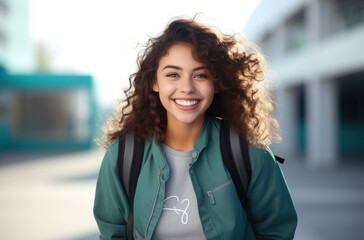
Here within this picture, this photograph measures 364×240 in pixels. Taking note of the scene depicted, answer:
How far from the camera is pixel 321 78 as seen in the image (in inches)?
515

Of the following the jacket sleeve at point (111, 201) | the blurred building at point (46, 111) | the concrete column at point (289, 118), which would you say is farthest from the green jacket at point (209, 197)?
the blurred building at point (46, 111)

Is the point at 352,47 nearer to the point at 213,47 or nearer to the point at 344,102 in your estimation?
the point at 344,102

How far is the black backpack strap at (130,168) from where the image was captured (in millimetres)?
1869

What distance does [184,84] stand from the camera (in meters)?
1.84

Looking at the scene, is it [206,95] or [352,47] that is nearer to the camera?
[206,95]

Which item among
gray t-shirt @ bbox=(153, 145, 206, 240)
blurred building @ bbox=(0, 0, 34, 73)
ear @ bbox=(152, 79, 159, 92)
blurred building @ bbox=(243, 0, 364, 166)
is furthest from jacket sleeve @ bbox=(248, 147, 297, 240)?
blurred building @ bbox=(0, 0, 34, 73)

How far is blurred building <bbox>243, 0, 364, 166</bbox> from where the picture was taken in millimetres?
11867

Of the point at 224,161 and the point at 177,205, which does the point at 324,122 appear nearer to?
the point at 224,161

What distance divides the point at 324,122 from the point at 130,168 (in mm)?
12624

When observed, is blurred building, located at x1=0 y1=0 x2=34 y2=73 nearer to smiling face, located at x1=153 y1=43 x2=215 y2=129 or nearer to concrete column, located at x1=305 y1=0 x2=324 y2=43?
concrete column, located at x1=305 y1=0 x2=324 y2=43

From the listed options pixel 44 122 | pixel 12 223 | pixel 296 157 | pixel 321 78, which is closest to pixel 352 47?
pixel 321 78

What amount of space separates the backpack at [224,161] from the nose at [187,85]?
29 cm

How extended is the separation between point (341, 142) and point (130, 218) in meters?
17.5

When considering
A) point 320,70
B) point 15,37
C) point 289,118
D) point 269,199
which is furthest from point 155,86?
point 15,37
